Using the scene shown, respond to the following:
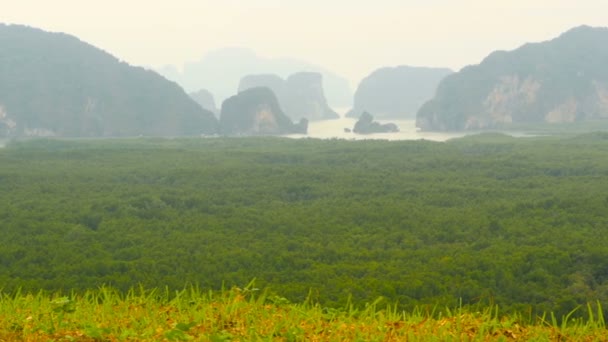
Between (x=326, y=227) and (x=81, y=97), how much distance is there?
9460cm

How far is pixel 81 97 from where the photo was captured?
379 ft

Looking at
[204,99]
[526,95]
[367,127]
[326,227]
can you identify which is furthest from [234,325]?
[204,99]

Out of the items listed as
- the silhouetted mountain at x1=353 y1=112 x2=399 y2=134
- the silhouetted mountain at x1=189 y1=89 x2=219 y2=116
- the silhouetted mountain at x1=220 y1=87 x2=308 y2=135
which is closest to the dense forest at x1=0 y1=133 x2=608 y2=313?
the silhouetted mountain at x1=220 y1=87 x2=308 y2=135

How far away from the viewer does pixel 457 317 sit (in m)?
10.3

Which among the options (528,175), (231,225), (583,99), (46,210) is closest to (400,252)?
(231,225)

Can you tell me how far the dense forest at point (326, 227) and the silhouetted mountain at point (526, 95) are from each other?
66873 mm

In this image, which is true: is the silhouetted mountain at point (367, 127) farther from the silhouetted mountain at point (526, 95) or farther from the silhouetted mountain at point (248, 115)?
the silhouetted mountain at point (248, 115)

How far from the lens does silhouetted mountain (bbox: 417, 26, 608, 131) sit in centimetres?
12850

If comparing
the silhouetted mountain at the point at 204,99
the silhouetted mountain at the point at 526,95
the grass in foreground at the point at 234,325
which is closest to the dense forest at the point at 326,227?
the grass in foreground at the point at 234,325

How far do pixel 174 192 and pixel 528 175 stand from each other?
1127 inches

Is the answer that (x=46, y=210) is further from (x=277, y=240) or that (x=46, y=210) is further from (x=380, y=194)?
(x=380, y=194)

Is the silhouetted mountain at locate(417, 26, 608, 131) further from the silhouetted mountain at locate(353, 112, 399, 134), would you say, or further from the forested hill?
the forested hill

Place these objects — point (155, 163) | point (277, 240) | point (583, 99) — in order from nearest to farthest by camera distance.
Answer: point (277, 240) → point (155, 163) → point (583, 99)

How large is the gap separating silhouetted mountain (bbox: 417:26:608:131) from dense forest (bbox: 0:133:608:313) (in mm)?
66873
